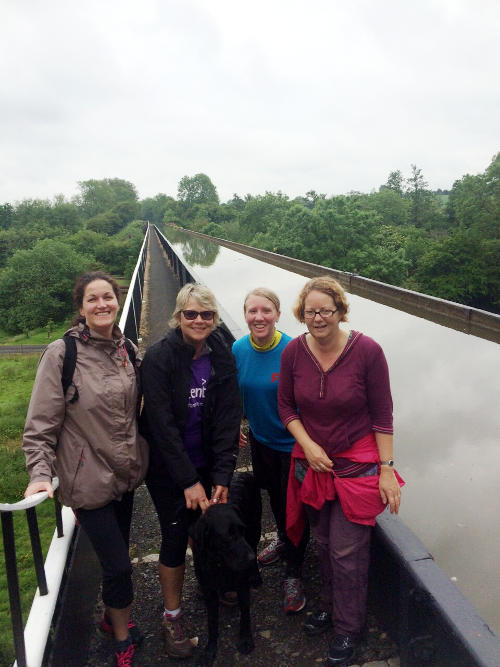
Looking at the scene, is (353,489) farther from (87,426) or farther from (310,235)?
(310,235)

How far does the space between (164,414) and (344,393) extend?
89 centimetres

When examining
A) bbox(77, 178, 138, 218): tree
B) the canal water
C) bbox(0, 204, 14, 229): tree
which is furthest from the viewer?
bbox(77, 178, 138, 218): tree

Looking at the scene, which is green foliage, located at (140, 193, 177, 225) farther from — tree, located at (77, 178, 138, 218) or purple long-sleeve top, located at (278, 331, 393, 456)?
purple long-sleeve top, located at (278, 331, 393, 456)

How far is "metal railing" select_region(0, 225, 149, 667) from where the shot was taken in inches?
69.1

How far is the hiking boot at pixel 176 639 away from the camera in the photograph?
2.50 m

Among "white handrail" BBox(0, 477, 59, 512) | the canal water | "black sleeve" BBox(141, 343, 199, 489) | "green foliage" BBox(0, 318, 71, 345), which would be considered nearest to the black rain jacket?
"black sleeve" BBox(141, 343, 199, 489)

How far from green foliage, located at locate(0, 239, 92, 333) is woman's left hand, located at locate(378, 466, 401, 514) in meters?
66.2

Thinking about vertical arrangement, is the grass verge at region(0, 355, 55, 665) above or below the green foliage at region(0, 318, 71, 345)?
above

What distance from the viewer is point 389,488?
233cm

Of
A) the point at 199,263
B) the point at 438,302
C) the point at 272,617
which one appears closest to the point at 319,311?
the point at 272,617

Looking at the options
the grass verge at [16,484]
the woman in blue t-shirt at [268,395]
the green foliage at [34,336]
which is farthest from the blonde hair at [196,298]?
the green foliage at [34,336]

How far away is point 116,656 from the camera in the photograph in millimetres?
2432

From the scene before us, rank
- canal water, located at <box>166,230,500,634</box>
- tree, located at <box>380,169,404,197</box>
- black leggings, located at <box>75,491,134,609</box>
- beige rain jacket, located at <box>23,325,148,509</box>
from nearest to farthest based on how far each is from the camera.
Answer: beige rain jacket, located at <box>23,325,148,509</box> → black leggings, located at <box>75,491,134,609</box> → canal water, located at <box>166,230,500,634</box> → tree, located at <box>380,169,404,197</box>

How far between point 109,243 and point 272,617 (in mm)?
85276
